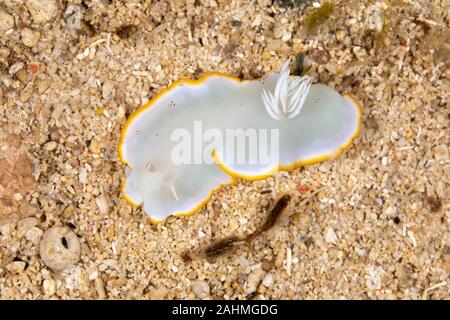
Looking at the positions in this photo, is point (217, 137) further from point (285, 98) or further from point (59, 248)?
point (59, 248)

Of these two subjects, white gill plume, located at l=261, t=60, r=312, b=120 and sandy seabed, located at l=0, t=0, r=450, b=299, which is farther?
sandy seabed, located at l=0, t=0, r=450, b=299

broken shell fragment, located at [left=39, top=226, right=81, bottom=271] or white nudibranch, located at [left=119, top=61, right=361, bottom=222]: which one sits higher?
white nudibranch, located at [left=119, top=61, right=361, bottom=222]

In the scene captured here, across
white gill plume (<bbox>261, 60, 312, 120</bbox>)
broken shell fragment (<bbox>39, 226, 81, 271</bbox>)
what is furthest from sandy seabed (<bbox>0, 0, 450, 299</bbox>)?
white gill plume (<bbox>261, 60, 312, 120</bbox>)

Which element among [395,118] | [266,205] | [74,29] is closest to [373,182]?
[395,118]

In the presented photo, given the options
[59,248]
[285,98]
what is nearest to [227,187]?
[285,98]

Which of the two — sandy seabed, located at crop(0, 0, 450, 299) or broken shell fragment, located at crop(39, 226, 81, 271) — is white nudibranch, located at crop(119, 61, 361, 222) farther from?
broken shell fragment, located at crop(39, 226, 81, 271)

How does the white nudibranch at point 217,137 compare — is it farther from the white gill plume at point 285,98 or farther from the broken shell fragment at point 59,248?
the broken shell fragment at point 59,248

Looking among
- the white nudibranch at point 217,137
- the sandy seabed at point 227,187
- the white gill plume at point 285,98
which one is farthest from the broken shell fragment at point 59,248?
the white gill plume at point 285,98
